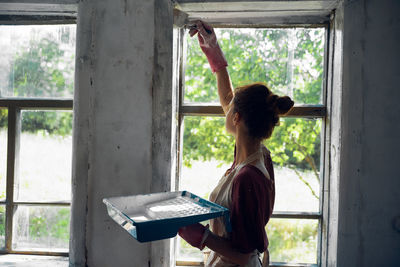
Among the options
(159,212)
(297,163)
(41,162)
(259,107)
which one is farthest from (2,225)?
(297,163)

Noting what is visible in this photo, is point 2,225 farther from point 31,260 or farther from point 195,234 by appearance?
point 195,234

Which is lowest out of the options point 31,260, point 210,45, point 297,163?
point 31,260

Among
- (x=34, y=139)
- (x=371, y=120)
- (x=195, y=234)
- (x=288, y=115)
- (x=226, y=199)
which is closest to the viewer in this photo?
(x=195, y=234)

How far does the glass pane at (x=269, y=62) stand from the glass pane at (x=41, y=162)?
778 millimetres

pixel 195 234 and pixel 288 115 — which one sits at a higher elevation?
pixel 288 115

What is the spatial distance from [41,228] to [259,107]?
141 cm

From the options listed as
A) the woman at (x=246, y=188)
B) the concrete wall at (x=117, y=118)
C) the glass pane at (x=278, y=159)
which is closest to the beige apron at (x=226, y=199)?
the woman at (x=246, y=188)

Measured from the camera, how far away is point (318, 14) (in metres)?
1.62

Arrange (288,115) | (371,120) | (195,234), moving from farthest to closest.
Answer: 1. (288,115)
2. (371,120)
3. (195,234)

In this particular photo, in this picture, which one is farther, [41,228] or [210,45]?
[41,228]

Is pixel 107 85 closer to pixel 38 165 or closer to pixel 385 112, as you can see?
pixel 38 165

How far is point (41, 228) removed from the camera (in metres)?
1.78

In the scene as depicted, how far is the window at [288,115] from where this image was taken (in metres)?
1.67

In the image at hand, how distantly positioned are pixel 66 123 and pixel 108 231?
722mm
